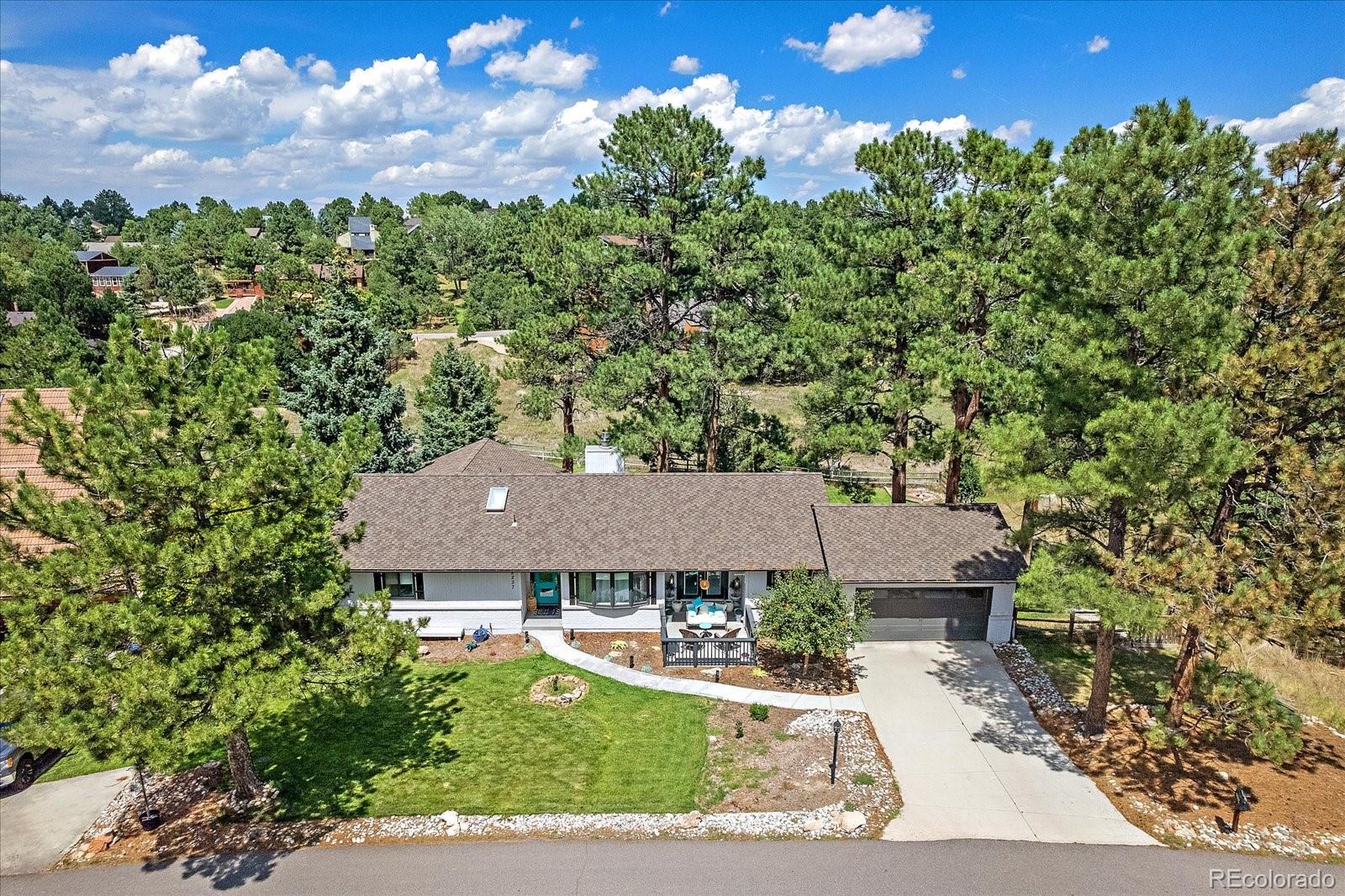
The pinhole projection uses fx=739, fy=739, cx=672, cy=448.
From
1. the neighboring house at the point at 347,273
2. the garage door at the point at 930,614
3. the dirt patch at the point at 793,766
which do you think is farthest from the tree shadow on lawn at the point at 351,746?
the neighboring house at the point at 347,273

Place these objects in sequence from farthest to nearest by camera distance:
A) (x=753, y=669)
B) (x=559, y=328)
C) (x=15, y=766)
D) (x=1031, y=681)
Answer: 1. (x=559, y=328)
2. (x=753, y=669)
3. (x=1031, y=681)
4. (x=15, y=766)

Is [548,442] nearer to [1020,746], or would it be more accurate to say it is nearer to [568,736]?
Answer: [568,736]

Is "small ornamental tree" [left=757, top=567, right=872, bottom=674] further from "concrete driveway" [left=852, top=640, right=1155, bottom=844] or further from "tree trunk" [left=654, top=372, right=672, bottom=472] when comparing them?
"tree trunk" [left=654, top=372, right=672, bottom=472]

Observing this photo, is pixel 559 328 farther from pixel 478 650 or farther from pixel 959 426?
pixel 959 426

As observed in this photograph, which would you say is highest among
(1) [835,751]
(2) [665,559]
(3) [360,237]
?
(3) [360,237]

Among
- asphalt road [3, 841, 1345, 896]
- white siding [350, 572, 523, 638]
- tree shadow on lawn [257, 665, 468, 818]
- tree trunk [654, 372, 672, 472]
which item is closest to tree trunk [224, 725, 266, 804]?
tree shadow on lawn [257, 665, 468, 818]

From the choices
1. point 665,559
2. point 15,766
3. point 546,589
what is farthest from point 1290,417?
point 15,766

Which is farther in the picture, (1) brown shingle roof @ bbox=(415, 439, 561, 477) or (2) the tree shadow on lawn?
(1) brown shingle roof @ bbox=(415, 439, 561, 477)
